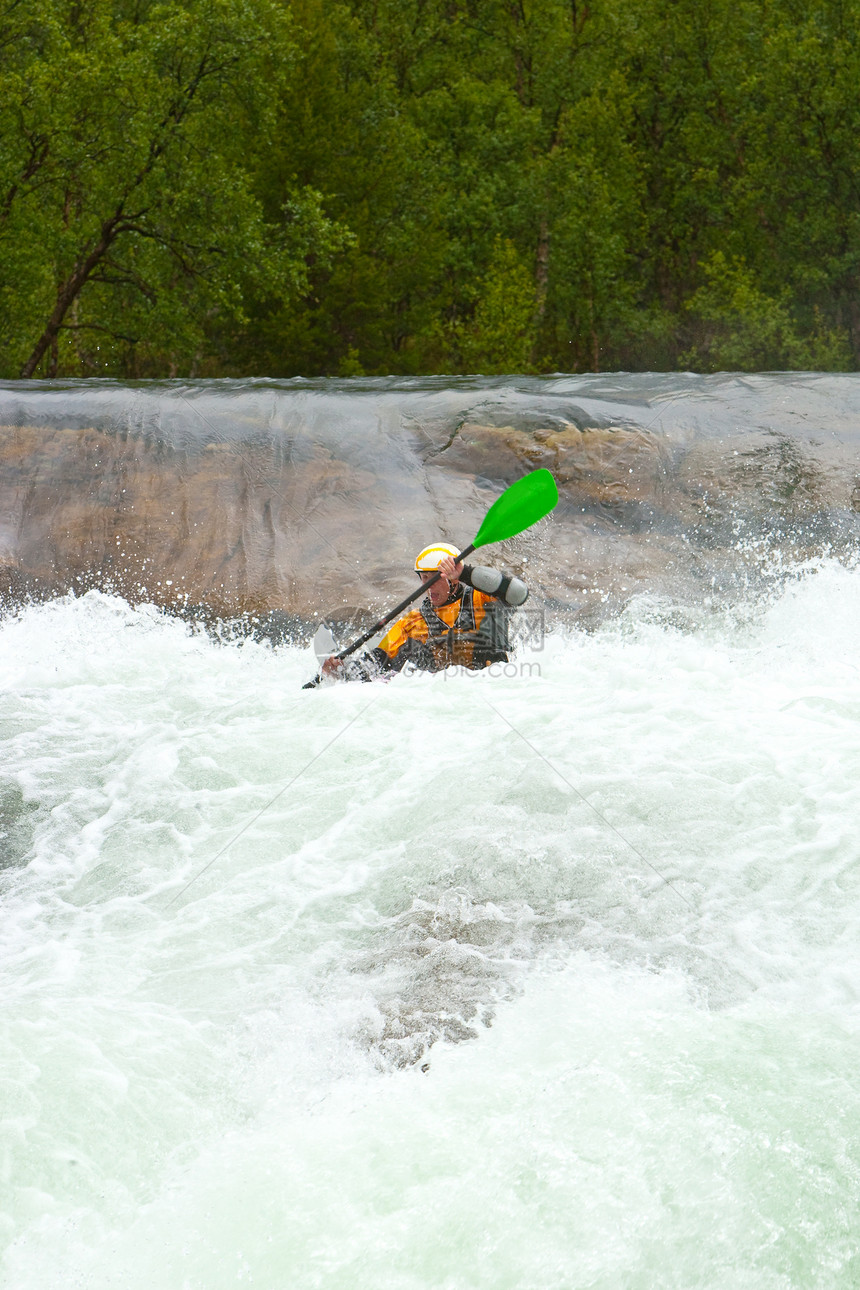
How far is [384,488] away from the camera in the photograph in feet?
24.6

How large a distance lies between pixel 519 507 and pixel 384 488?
2.09 meters

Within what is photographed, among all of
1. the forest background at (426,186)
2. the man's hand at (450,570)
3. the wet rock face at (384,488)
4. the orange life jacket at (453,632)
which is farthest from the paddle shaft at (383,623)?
the forest background at (426,186)

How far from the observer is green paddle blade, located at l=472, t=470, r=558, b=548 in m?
5.60

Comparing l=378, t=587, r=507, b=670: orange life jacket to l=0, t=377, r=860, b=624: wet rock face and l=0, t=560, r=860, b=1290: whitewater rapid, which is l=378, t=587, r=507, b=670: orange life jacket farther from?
l=0, t=377, r=860, b=624: wet rock face

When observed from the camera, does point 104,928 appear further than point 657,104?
No

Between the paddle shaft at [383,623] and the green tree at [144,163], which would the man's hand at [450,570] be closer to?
the paddle shaft at [383,623]

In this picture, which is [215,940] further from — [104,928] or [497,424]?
[497,424]

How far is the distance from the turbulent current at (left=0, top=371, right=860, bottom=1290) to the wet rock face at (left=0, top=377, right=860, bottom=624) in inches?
58.3

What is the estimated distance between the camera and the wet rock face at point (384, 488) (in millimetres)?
7094

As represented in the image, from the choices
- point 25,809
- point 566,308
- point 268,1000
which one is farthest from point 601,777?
point 566,308

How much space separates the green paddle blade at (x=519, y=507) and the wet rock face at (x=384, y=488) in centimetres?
133

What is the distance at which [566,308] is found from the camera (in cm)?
2053

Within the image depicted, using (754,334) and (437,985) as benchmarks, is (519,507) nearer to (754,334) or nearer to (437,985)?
(437,985)

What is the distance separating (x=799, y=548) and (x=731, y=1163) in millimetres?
5195
